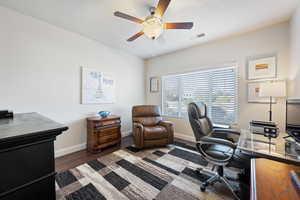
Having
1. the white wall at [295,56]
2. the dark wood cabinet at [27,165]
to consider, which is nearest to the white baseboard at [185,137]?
the white wall at [295,56]

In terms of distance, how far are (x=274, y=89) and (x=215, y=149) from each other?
140cm

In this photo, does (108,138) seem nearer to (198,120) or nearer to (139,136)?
(139,136)

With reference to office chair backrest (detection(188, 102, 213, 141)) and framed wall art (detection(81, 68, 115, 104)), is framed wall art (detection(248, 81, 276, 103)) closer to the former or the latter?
office chair backrest (detection(188, 102, 213, 141))

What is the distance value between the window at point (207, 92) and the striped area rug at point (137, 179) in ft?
4.13

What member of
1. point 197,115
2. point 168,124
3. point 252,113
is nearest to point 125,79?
point 168,124

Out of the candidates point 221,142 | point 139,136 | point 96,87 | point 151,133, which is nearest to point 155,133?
point 151,133

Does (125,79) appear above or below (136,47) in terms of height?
below

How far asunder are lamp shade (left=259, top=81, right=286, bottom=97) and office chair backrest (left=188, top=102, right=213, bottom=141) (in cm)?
99

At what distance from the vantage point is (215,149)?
1634 millimetres

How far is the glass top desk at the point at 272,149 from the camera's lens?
1.07m

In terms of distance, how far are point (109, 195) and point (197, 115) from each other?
1.60 meters

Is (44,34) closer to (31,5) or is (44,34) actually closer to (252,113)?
(31,5)

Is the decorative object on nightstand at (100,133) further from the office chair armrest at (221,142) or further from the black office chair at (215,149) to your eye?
the office chair armrest at (221,142)

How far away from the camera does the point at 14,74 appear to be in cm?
195
